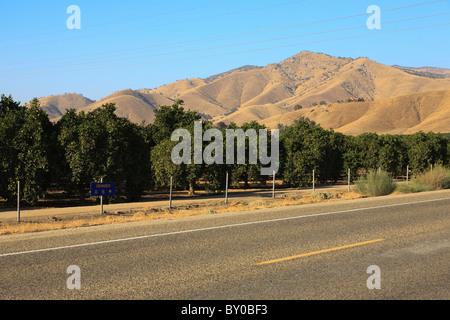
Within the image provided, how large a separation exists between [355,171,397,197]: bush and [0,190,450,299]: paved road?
10807 millimetres

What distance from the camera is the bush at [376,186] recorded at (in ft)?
74.4

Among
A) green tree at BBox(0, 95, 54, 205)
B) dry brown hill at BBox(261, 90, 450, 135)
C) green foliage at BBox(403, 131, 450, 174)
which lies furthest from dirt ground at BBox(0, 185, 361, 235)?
dry brown hill at BBox(261, 90, 450, 135)

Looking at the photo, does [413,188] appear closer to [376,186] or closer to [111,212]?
[376,186]

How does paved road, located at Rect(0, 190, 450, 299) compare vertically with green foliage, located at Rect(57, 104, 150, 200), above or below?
below

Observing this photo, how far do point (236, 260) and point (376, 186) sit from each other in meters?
17.3

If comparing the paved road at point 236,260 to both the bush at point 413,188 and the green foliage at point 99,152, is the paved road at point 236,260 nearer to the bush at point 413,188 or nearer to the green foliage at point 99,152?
the bush at point 413,188

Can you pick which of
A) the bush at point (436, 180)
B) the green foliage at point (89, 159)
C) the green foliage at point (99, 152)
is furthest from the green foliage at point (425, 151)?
the green foliage at point (99, 152)

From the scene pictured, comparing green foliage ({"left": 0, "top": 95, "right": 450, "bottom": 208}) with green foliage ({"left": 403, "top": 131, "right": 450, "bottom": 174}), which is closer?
green foliage ({"left": 0, "top": 95, "right": 450, "bottom": 208})

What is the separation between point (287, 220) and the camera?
1226 cm

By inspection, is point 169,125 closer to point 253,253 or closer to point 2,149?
point 2,149

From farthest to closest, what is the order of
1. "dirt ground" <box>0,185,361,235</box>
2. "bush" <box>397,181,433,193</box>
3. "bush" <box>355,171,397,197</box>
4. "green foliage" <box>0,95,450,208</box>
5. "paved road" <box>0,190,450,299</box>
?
"green foliage" <box>0,95,450,208</box>
"bush" <box>397,181,433,193</box>
"bush" <box>355,171,397,197</box>
"dirt ground" <box>0,185,361,235</box>
"paved road" <box>0,190,450,299</box>

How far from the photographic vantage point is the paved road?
19.0 feet

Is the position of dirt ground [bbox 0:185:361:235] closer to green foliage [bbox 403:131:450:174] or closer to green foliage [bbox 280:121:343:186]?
green foliage [bbox 280:121:343:186]

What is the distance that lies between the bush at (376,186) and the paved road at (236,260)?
10.8m
